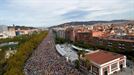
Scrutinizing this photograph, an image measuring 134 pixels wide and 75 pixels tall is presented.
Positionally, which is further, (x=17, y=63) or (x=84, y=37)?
(x=84, y=37)

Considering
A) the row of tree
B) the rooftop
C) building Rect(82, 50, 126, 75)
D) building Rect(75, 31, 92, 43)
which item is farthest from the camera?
building Rect(75, 31, 92, 43)

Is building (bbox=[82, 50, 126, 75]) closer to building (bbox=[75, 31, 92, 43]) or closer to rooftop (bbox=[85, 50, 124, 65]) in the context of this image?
rooftop (bbox=[85, 50, 124, 65])

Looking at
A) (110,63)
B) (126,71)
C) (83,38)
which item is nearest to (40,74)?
(110,63)

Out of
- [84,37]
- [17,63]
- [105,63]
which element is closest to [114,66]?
[105,63]

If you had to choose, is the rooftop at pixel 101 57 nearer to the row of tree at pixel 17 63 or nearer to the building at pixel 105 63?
the building at pixel 105 63

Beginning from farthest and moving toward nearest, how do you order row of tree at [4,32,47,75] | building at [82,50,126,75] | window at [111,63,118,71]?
window at [111,63,118,71] < building at [82,50,126,75] < row of tree at [4,32,47,75]

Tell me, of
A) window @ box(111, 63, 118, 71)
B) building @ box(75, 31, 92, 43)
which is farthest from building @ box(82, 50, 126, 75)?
building @ box(75, 31, 92, 43)

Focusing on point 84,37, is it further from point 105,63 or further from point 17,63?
point 105,63

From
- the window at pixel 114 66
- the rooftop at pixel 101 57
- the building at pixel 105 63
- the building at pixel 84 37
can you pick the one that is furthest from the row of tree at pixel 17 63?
the building at pixel 84 37

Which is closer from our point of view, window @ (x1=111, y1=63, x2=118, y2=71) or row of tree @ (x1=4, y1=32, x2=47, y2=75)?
row of tree @ (x1=4, y1=32, x2=47, y2=75)
